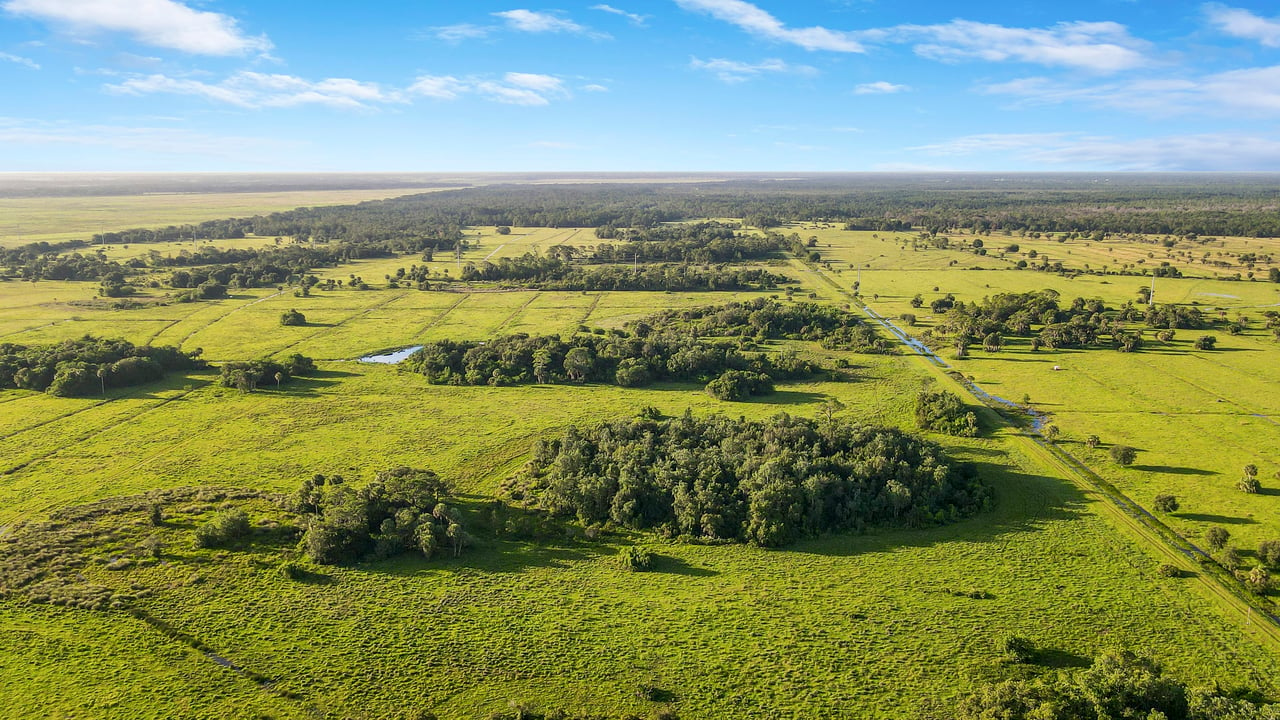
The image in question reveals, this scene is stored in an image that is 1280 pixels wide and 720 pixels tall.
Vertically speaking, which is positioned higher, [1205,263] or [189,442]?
[1205,263]

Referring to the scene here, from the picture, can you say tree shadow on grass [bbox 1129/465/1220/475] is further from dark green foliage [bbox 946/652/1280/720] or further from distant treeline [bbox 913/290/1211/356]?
distant treeline [bbox 913/290/1211/356]

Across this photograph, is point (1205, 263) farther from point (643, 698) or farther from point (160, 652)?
point (160, 652)

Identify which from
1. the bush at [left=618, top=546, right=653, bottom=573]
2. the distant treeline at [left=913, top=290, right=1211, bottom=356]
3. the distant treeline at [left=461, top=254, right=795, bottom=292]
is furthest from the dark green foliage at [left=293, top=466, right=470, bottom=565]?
the distant treeline at [left=461, top=254, right=795, bottom=292]

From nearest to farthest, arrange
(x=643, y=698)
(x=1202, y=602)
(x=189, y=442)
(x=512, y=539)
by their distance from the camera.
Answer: (x=643, y=698), (x=1202, y=602), (x=512, y=539), (x=189, y=442)

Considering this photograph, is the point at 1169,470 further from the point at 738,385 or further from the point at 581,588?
the point at 581,588

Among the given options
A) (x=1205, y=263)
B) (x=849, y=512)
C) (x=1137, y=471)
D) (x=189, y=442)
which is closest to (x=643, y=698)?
(x=849, y=512)

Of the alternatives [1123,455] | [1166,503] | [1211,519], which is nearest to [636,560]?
[1166,503]
